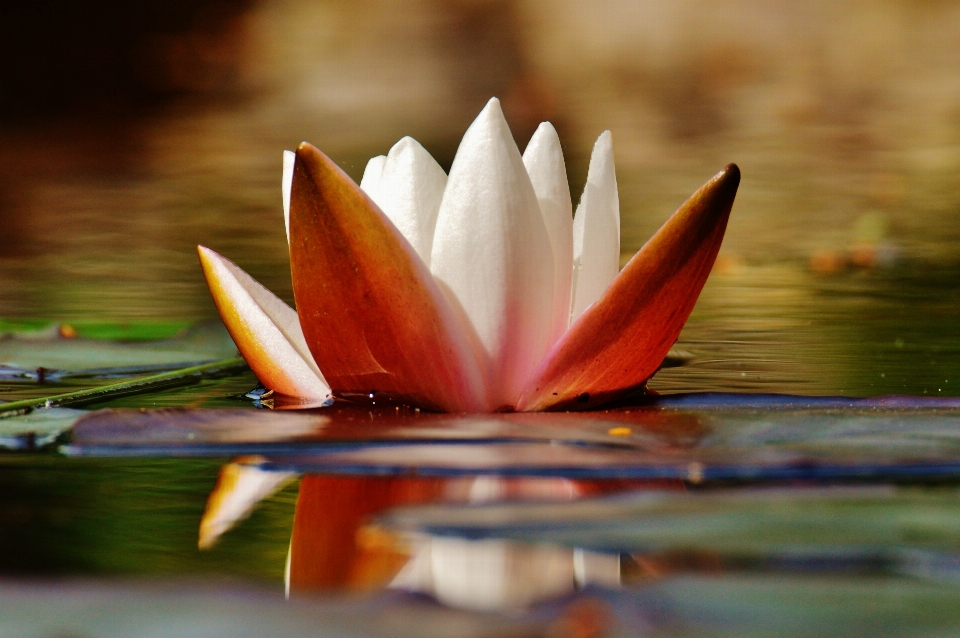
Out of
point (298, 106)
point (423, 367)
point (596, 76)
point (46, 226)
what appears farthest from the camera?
point (596, 76)

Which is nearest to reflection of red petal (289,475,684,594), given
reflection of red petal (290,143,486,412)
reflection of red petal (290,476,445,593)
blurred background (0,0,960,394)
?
reflection of red petal (290,476,445,593)

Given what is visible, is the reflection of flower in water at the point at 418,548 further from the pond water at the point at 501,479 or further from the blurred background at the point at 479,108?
the blurred background at the point at 479,108

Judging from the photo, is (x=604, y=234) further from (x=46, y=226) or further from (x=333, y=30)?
(x=333, y=30)

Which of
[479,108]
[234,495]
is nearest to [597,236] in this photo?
[234,495]

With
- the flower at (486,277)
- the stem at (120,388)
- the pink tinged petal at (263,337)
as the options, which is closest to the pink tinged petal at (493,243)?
the flower at (486,277)

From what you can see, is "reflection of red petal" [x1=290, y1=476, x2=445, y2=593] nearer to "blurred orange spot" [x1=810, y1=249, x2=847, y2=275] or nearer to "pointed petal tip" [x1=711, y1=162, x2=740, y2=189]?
"pointed petal tip" [x1=711, y1=162, x2=740, y2=189]

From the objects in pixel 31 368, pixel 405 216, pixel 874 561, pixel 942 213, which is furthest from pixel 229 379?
pixel 942 213
